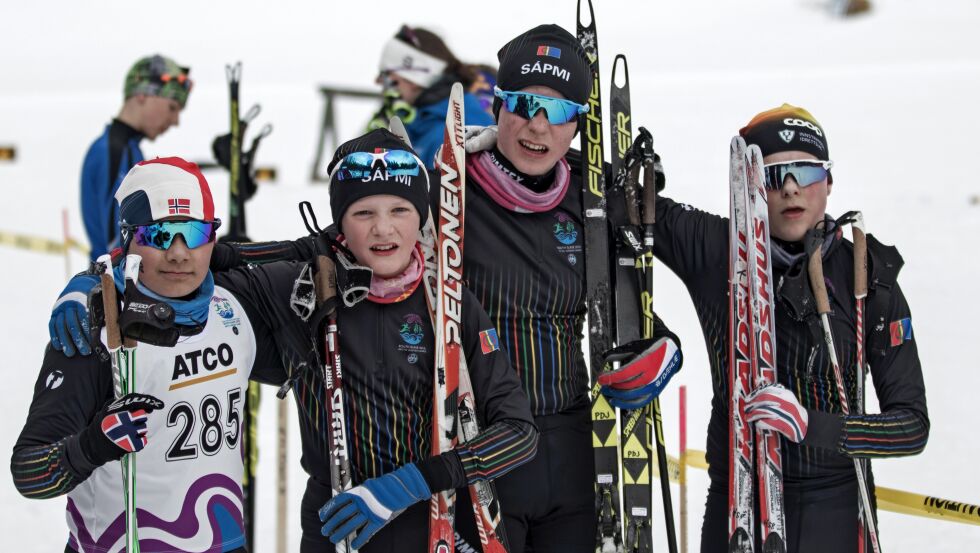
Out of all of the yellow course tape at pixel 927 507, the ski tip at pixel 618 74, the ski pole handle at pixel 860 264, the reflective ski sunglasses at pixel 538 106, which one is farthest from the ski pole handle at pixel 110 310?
the yellow course tape at pixel 927 507

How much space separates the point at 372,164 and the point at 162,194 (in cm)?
54

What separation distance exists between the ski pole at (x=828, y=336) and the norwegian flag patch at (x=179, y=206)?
171cm

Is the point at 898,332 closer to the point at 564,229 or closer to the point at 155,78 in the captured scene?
the point at 564,229

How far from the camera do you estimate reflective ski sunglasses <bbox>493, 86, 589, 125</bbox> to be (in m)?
3.23

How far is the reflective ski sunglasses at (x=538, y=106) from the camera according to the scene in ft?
10.6

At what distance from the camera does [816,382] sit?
10.5ft

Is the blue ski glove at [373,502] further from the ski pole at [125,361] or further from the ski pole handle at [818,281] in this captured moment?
the ski pole handle at [818,281]

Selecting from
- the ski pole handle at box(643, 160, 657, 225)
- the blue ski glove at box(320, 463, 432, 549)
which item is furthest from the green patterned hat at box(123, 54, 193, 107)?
the blue ski glove at box(320, 463, 432, 549)

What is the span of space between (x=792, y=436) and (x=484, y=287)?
0.95m

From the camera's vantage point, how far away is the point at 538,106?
3227mm

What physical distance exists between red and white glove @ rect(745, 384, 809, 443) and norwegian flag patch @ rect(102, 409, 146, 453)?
1.62 m

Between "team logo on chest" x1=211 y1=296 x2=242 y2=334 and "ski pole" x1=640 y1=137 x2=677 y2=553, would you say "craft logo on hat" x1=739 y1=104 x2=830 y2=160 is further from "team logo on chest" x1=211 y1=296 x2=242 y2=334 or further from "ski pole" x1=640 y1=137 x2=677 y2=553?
"team logo on chest" x1=211 y1=296 x2=242 y2=334

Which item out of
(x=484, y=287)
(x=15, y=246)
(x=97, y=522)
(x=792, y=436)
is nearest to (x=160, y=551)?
(x=97, y=522)

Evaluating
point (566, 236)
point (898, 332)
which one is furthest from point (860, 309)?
point (566, 236)
